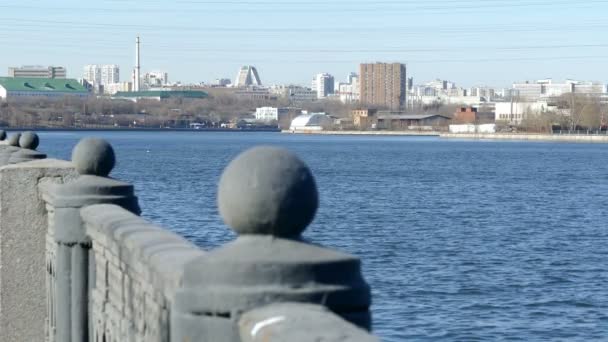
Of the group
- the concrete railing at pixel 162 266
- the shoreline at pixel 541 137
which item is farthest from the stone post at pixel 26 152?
the shoreline at pixel 541 137

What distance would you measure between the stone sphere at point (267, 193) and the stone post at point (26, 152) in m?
7.08

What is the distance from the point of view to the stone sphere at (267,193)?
2.97 m

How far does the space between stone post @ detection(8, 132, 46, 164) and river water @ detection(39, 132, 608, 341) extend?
24.7 feet

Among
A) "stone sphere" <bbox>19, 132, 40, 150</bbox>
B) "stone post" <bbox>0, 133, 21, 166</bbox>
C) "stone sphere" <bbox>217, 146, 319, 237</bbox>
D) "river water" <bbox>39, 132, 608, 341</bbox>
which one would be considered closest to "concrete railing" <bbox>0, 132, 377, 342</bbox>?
"stone sphere" <bbox>217, 146, 319, 237</bbox>

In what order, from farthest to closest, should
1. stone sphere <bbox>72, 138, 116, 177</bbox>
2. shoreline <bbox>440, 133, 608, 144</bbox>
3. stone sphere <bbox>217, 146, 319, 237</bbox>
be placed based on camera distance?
shoreline <bbox>440, 133, 608, 144</bbox> → stone sphere <bbox>72, 138, 116, 177</bbox> → stone sphere <bbox>217, 146, 319, 237</bbox>

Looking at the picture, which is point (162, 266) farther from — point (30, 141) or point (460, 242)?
point (460, 242)

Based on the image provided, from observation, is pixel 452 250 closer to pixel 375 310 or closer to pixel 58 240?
pixel 375 310

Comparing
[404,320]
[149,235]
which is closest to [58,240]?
[149,235]

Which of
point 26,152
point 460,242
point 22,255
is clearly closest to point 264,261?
point 22,255

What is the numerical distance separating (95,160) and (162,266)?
2.46 metres

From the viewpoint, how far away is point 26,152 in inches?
405

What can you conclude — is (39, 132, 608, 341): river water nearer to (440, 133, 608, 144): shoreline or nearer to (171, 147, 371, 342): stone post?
(171, 147, 371, 342): stone post

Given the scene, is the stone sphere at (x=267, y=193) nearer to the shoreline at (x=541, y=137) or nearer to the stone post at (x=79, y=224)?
the stone post at (x=79, y=224)

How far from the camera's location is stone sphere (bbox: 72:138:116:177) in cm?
664
